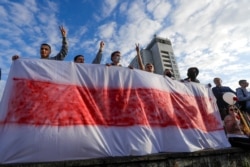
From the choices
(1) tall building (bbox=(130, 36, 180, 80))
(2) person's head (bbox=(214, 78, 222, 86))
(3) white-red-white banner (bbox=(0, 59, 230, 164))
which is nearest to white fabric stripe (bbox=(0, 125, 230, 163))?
(3) white-red-white banner (bbox=(0, 59, 230, 164))

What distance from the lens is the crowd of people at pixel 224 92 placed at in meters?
5.84

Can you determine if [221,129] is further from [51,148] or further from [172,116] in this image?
[51,148]

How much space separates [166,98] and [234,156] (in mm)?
2047

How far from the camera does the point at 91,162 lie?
11.8 feet

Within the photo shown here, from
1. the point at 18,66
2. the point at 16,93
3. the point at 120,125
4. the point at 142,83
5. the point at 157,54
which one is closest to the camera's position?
the point at 16,93

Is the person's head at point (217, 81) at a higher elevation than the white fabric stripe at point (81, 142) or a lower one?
higher

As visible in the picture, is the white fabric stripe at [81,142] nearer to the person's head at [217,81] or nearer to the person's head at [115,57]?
the person's head at [115,57]

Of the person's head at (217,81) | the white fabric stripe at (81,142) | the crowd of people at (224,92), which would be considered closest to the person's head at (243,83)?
the crowd of people at (224,92)

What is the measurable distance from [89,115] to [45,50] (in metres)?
1.84

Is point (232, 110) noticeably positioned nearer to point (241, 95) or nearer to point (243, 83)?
point (241, 95)

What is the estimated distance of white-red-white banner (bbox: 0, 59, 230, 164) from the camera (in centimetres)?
373

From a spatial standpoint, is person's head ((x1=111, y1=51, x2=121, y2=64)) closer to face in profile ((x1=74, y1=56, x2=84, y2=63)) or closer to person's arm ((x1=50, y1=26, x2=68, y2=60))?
face in profile ((x1=74, y1=56, x2=84, y2=63))

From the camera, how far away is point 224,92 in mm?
7938

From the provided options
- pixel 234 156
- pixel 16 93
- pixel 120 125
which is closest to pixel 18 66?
pixel 16 93
